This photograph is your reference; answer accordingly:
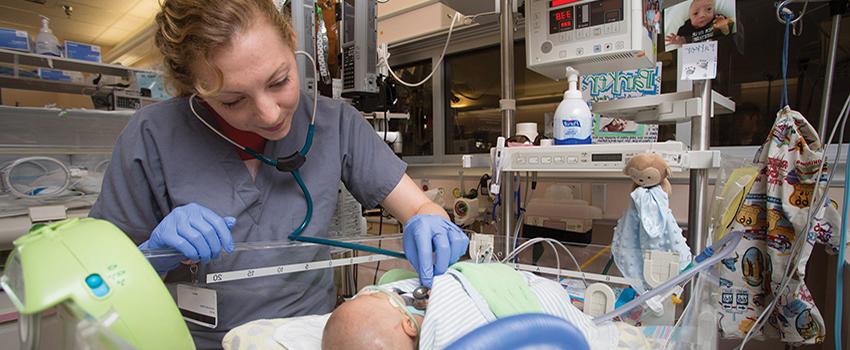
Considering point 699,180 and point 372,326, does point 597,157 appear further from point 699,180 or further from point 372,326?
point 372,326

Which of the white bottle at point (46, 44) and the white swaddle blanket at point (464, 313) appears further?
the white bottle at point (46, 44)

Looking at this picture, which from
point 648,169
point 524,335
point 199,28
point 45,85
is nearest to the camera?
point 524,335

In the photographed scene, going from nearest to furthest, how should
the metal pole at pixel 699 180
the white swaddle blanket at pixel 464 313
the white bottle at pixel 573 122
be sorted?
the white swaddle blanket at pixel 464 313
the metal pole at pixel 699 180
the white bottle at pixel 573 122

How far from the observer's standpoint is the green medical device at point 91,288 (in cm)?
36

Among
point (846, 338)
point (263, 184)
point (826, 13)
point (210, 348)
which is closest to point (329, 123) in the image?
point (263, 184)

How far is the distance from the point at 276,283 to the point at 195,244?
0.21 m

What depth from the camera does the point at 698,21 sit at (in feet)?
3.53

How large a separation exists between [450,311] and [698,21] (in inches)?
42.2

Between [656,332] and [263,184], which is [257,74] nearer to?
[263,184]

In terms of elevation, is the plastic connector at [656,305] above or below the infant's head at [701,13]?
below

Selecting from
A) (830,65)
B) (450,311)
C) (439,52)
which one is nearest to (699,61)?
(830,65)

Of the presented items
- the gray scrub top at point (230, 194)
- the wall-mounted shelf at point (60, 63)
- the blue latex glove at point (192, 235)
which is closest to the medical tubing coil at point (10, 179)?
the wall-mounted shelf at point (60, 63)

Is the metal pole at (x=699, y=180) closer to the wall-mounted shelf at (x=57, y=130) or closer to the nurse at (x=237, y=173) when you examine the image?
the nurse at (x=237, y=173)

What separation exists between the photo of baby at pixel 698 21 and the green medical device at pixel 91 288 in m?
1.35
